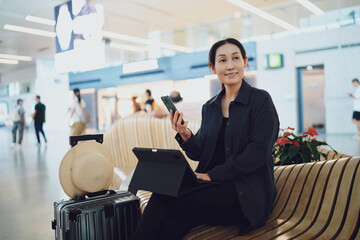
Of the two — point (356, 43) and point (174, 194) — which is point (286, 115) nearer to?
point (356, 43)

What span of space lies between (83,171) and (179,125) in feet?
2.29

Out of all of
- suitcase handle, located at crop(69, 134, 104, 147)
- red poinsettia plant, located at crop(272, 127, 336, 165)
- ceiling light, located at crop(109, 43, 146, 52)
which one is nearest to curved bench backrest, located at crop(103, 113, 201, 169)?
red poinsettia plant, located at crop(272, 127, 336, 165)

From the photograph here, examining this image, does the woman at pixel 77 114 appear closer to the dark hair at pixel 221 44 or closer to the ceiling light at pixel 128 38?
the dark hair at pixel 221 44

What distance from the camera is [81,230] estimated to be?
1892 mm

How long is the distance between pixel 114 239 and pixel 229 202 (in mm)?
816

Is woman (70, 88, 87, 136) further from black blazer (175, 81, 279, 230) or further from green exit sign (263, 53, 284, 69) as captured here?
green exit sign (263, 53, 284, 69)

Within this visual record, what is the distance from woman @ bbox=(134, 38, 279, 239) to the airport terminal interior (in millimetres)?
1605

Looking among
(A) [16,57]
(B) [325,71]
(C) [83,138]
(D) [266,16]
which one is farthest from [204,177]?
(A) [16,57]

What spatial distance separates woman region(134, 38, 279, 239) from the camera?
1.60 meters

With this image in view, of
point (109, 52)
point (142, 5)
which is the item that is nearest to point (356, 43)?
point (142, 5)

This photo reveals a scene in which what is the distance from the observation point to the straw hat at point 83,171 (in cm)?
206

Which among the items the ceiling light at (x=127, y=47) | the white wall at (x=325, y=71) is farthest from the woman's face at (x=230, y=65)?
the ceiling light at (x=127, y=47)

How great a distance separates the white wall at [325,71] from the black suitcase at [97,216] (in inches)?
325

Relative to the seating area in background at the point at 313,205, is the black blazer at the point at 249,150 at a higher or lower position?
higher
